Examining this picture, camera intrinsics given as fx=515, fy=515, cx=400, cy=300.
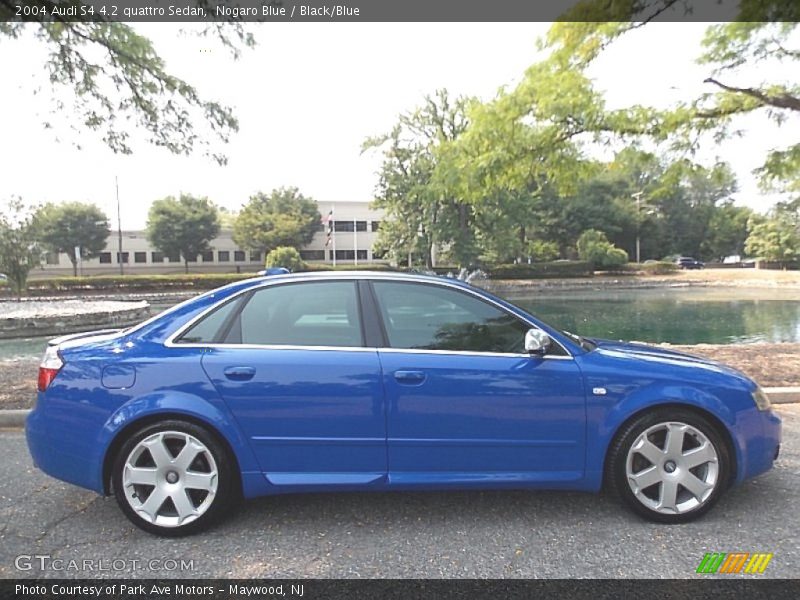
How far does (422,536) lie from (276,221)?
5199 cm

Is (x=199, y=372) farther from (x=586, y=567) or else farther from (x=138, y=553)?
(x=586, y=567)

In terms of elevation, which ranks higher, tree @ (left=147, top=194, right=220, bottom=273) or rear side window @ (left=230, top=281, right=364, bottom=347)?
tree @ (left=147, top=194, right=220, bottom=273)

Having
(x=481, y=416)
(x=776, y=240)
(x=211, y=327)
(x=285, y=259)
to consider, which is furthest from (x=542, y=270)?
(x=211, y=327)

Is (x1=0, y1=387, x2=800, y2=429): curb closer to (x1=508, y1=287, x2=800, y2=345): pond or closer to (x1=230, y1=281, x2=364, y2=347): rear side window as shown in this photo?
(x1=230, y1=281, x2=364, y2=347): rear side window

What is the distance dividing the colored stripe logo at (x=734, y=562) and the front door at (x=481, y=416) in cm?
73

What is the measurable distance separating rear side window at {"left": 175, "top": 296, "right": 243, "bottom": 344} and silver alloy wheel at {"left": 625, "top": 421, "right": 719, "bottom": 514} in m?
2.56

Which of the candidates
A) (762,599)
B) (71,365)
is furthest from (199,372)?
(762,599)

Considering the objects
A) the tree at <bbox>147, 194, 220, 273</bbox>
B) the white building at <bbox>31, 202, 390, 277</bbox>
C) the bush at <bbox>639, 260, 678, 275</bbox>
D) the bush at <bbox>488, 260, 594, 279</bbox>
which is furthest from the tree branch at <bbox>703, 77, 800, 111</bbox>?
the tree at <bbox>147, 194, 220, 273</bbox>

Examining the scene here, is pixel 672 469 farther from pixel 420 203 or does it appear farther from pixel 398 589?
pixel 420 203

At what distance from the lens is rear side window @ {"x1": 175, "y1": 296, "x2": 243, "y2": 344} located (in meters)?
3.12

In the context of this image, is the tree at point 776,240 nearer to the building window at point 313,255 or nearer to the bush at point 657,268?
the bush at point 657,268

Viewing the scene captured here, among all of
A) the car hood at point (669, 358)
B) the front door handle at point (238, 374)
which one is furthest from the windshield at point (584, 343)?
the front door handle at point (238, 374)

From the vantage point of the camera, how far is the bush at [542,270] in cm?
4228

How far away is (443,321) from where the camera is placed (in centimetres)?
327
